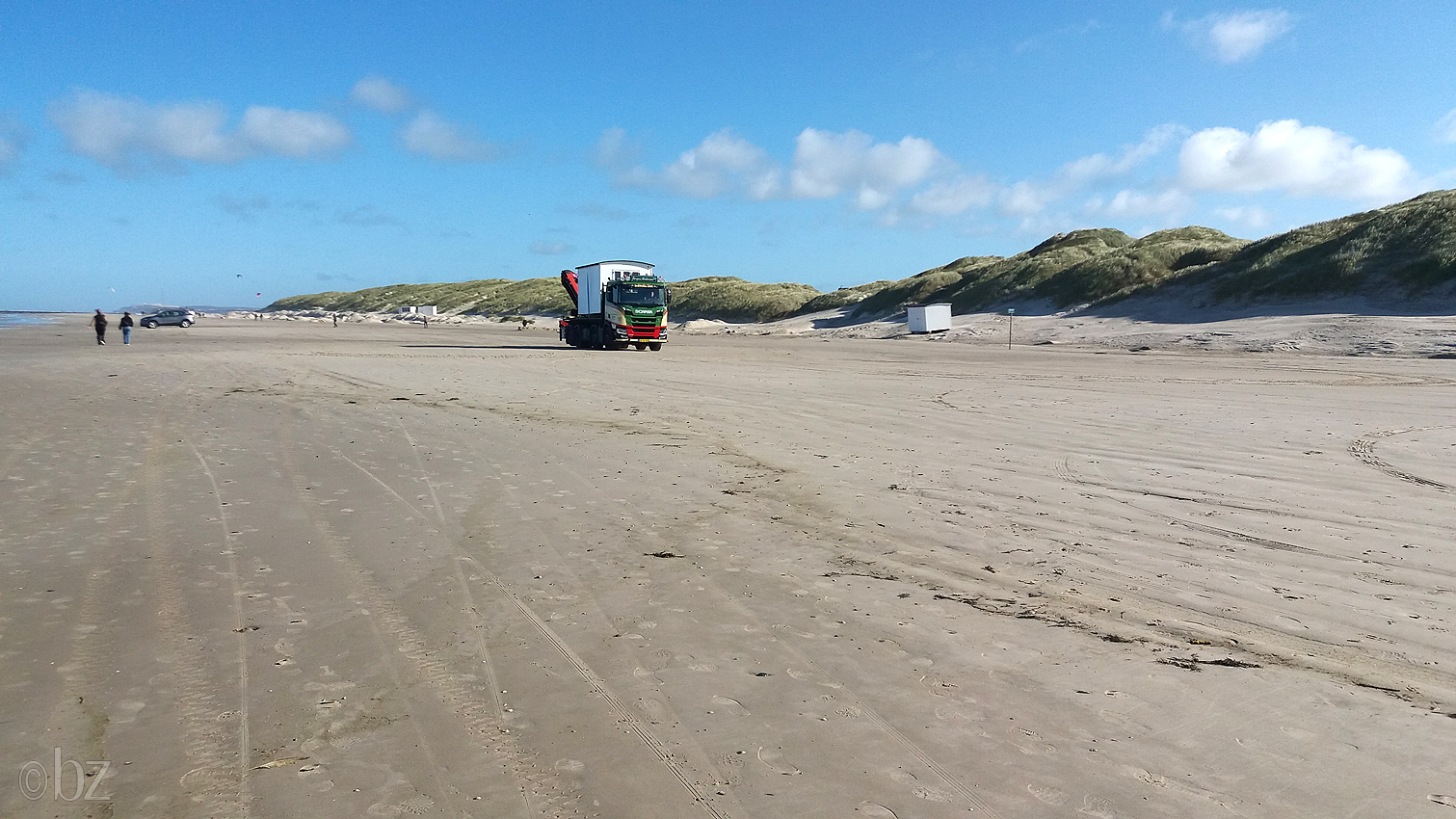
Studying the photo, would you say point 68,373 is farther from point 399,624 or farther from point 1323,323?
point 1323,323

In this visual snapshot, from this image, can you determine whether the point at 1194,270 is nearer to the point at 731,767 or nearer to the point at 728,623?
the point at 728,623

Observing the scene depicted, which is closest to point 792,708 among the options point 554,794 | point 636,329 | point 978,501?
point 554,794

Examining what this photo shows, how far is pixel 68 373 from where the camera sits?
20.5 metres

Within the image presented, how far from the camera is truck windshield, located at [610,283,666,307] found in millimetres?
34291

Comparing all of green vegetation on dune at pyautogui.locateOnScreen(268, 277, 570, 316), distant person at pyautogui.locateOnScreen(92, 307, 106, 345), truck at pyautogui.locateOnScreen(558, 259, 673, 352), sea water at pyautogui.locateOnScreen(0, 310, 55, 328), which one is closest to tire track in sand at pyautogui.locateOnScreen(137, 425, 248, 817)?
truck at pyautogui.locateOnScreen(558, 259, 673, 352)

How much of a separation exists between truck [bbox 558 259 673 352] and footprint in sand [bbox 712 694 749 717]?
30313 mm

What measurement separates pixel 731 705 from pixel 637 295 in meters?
31.1

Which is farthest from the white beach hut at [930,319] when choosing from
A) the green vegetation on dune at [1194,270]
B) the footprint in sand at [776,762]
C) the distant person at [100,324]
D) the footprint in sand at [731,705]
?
the footprint in sand at [776,762]

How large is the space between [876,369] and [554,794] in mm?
22448

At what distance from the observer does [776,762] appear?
3.52 metres

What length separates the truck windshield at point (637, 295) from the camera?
3429 cm

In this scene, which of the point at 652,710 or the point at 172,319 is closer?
the point at 652,710

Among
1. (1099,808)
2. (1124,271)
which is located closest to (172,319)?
(1124,271)

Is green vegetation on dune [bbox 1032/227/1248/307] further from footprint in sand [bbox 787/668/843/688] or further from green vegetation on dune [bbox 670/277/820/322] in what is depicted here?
footprint in sand [bbox 787/668/843/688]
